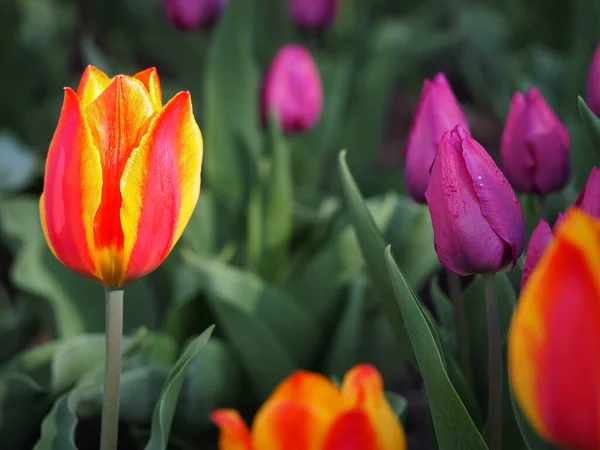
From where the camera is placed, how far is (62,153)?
0.46 m

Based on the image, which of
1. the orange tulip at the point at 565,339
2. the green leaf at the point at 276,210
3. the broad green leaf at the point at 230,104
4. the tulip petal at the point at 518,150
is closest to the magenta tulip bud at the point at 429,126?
the tulip petal at the point at 518,150

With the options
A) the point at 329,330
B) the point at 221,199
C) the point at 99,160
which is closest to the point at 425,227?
the point at 329,330

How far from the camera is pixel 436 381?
1.63 ft

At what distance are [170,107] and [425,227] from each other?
56 cm

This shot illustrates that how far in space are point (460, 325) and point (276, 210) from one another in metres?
0.43

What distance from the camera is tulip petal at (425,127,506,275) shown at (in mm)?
463

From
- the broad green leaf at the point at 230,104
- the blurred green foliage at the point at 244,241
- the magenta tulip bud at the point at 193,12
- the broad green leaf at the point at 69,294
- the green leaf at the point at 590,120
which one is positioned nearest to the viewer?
the green leaf at the point at 590,120

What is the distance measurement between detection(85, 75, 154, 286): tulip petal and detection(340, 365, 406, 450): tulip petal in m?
0.14

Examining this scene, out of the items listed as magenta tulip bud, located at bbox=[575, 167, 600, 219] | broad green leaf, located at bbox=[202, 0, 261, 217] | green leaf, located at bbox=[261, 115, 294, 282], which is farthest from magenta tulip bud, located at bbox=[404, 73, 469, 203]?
broad green leaf, located at bbox=[202, 0, 261, 217]

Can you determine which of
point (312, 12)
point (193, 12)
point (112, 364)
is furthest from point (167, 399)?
point (312, 12)

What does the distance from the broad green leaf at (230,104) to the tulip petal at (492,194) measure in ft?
2.18

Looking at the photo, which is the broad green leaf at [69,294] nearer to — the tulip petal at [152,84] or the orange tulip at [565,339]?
the tulip petal at [152,84]

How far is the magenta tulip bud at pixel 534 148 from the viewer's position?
1.94ft

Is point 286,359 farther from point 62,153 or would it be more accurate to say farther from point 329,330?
point 62,153
